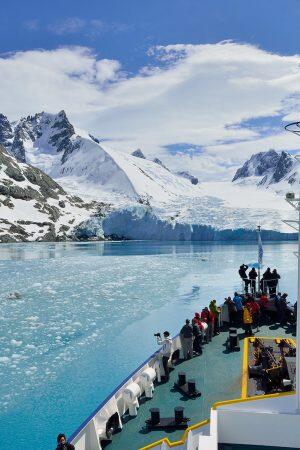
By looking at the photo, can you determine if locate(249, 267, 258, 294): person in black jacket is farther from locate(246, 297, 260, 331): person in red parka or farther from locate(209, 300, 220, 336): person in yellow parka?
locate(209, 300, 220, 336): person in yellow parka

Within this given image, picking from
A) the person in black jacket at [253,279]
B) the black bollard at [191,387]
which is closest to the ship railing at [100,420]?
the black bollard at [191,387]

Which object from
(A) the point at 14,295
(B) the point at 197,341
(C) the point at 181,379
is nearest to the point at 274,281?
(B) the point at 197,341

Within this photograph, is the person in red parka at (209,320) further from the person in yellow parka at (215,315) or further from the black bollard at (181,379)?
the black bollard at (181,379)

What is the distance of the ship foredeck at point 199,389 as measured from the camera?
9891 millimetres

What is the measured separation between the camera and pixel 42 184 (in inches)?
6516

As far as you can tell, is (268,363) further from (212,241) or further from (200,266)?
(212,241)

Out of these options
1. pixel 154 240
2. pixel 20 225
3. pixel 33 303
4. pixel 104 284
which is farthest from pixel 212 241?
pixel 33 303

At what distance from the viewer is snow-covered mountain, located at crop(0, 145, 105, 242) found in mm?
127875

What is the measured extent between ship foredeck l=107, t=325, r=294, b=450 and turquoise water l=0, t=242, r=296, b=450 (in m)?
3.85

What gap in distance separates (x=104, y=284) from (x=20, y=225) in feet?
308

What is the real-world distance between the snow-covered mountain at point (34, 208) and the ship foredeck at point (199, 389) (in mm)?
112415

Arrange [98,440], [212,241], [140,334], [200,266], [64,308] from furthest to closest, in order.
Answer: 1. [212,241]
2. [200,266]
3. [64,308]
4. [140,334]
5. [98,440]

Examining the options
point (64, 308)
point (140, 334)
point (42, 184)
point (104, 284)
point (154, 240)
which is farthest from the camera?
point (42, 184)

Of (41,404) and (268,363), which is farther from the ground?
(268,363)
